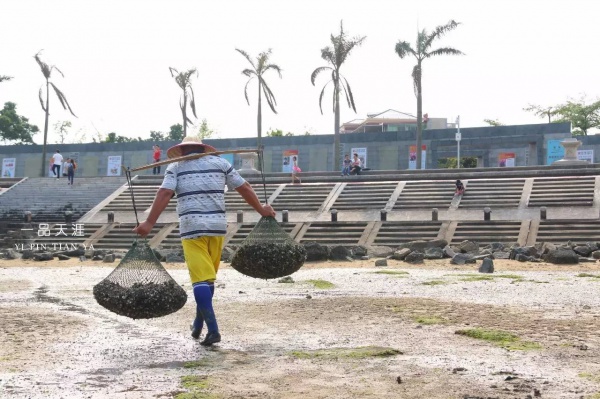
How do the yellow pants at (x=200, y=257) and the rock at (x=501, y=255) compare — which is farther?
the rock at (x=501, y=255)

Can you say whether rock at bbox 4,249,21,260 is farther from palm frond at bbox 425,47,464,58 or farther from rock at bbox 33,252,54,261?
palm frond at bbox 425,47,464,58

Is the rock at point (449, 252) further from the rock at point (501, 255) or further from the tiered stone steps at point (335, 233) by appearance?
the tiered stone steps at point (335, 233)

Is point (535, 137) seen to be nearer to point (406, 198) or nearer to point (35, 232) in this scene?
point (406, 198)

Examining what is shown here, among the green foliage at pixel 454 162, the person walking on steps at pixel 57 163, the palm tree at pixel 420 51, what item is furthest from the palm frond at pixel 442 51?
the person walking on steps at pixel 57 163

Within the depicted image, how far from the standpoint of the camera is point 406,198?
30.8m

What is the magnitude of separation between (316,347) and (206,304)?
1.02 meters

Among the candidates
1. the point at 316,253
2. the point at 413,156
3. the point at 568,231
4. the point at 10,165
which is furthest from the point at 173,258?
the point at 10,165

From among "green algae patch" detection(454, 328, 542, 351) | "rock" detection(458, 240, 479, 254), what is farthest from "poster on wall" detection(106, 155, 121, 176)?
"green algae patch" detection(454, 328, 542, 351)

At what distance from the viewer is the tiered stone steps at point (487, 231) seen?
24125mm

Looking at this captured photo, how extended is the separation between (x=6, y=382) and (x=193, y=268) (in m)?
2.14

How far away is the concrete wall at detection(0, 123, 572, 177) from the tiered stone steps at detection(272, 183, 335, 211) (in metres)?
11.8

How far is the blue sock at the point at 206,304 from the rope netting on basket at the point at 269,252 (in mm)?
1316

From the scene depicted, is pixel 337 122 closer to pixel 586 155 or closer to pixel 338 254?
pixel 586 155

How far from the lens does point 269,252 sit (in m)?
8.20
